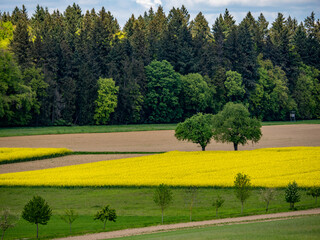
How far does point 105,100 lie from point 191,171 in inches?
2460

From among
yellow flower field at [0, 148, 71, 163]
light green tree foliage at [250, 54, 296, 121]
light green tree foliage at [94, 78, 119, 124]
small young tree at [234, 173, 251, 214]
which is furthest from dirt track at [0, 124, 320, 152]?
light green tree foliage at [250, 54, 296, 121]

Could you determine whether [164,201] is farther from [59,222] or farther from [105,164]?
[105,164]

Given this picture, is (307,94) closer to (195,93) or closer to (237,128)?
(195,93)

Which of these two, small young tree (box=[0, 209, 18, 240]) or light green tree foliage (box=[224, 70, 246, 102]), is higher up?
light green tree foliage (box=[224, 70, 246, 102])

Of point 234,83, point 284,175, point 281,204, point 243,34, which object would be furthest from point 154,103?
point 281,204

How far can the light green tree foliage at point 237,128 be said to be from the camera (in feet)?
188

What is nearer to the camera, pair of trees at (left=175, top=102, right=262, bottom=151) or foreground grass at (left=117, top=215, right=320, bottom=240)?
foreground grass at (left=117, top=215, right=320, bottom=240)

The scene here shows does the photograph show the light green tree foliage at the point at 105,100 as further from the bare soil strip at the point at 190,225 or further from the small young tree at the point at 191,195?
the bare soil strip at the point at 190,225

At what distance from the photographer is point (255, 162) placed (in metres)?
46.1

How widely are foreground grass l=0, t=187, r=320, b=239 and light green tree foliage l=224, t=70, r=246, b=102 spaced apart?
87031 millimetres

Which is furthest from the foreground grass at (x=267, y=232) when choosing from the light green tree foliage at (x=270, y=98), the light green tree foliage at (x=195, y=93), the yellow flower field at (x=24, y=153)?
the light green tree foliage at (x=270, y=98)

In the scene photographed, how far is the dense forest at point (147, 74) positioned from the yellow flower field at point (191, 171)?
36122 millimetres

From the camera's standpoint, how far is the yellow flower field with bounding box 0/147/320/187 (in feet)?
122

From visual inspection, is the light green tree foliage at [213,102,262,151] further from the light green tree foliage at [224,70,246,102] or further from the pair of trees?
the light green tree foliage at [224,70,246,102]
